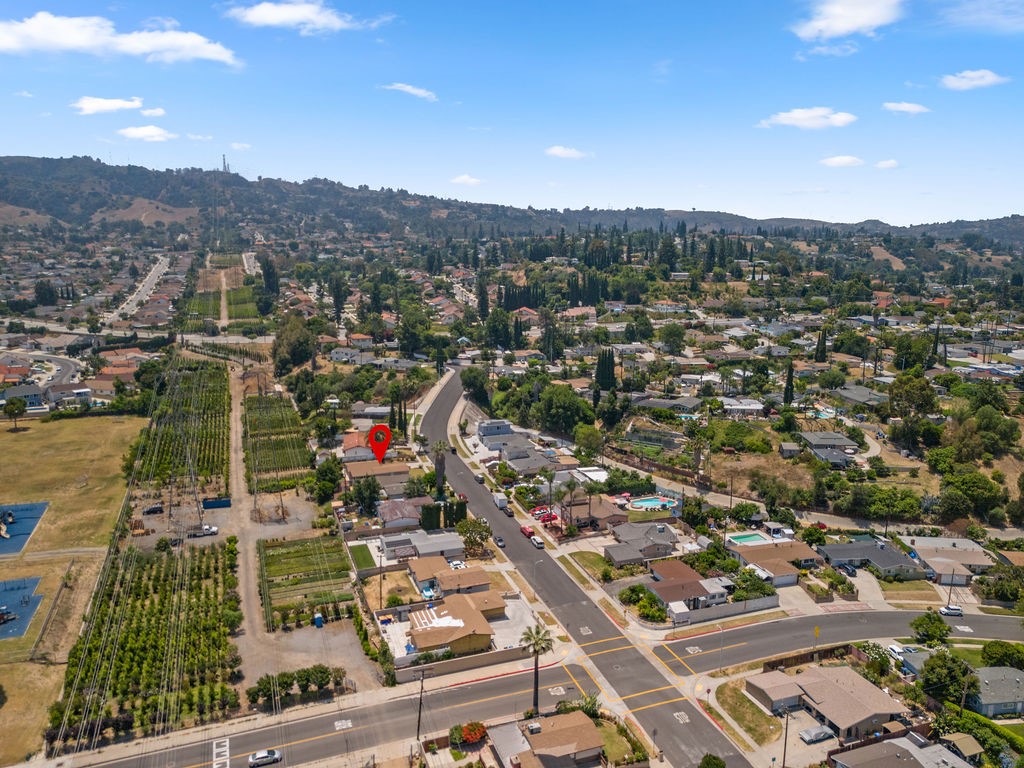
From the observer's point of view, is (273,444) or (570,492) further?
(273,444)

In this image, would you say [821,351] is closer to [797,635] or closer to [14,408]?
[797,635]

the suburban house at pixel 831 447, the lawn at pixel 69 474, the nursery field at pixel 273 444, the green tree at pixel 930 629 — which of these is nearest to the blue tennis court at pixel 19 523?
the lawn at pixel 69 474

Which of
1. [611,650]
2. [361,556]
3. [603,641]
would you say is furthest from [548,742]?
[361,556]

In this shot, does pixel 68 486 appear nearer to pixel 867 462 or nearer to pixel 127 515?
pixel 127 515

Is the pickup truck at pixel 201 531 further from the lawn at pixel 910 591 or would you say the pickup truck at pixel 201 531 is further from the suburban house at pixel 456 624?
the lawn at pixel 910 591

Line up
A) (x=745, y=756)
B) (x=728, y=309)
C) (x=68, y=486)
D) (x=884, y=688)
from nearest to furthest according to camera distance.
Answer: (x=745, y=756) → (x=884, y=688) → (x=68, y=486) → (x=728, y=309)

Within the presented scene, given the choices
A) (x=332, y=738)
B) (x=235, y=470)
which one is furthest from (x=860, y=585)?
(x=235, y=470)
